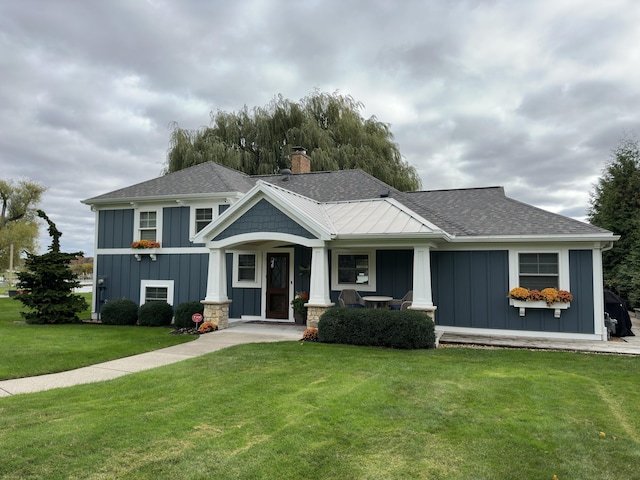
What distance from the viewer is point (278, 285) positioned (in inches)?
519

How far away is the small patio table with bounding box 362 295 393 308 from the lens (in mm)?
10773

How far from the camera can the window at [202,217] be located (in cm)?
1395

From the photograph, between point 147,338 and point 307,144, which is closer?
point 147,338

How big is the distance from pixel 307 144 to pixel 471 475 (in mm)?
23130

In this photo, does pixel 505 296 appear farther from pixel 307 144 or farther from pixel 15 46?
pixel 307 144

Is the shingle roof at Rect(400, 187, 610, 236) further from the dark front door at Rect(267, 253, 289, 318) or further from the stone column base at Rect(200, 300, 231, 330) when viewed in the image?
the stone column base at Rect(200, 300, 231, 330)

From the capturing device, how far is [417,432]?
164 inches

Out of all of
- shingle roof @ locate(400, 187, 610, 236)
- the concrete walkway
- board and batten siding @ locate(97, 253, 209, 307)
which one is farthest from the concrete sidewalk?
shingle roof @ locate(400, 187, 610, 236)

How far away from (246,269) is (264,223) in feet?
10.4

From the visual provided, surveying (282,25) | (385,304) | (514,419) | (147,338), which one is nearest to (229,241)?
(147,338)

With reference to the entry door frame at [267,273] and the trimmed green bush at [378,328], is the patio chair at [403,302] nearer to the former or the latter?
the trimmed green bush at [378,328]

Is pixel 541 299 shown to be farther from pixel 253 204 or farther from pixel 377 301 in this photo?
pixel 253 204

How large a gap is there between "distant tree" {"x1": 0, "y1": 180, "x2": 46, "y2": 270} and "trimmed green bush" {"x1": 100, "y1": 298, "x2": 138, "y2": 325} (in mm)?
34185

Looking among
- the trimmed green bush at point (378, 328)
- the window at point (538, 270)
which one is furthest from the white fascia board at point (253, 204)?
the window at point (538, 270)
